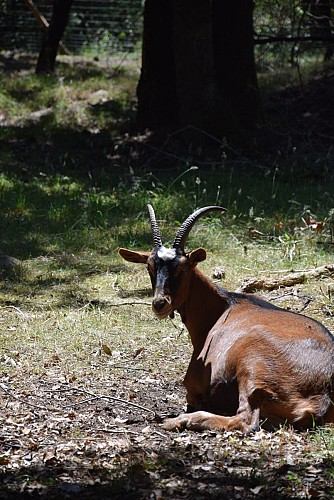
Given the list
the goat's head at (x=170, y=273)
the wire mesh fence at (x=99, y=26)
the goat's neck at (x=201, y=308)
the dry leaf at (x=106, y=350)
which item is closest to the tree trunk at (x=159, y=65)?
the wire mesh fence at (x=99, y=26)

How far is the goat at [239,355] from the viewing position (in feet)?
17.8

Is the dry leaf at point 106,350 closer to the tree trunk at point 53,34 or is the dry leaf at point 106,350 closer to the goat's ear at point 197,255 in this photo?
the goat's ear at point 197,255

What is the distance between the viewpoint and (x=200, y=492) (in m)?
4.38

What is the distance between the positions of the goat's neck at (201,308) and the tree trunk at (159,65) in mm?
8691

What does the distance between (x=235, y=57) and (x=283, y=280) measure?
6.76 meters

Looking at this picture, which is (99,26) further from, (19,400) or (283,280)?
(19,400)

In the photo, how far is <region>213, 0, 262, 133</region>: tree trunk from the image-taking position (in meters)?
14.6

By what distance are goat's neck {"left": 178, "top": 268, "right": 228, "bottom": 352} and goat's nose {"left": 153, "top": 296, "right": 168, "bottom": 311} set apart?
1.46ft

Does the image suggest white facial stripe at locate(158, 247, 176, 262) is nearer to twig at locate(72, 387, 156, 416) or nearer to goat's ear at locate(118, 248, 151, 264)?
goat's ear at locate(118, 248, 151, 264)

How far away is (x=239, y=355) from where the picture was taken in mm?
5777

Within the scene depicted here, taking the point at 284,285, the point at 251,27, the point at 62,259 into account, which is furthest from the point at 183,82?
the point at 284,285

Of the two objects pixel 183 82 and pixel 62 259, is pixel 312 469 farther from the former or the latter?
pixel 183 82

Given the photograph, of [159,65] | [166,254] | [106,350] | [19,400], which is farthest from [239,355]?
[159,65]

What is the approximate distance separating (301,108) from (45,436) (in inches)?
451
